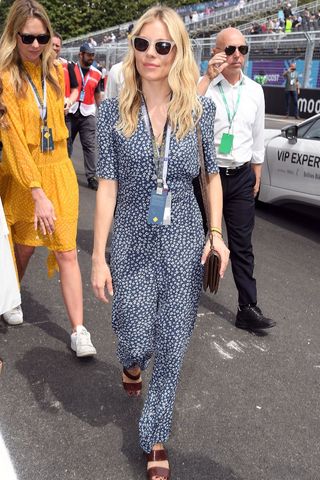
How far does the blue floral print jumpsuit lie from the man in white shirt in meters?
1.42

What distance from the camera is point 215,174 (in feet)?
8.39

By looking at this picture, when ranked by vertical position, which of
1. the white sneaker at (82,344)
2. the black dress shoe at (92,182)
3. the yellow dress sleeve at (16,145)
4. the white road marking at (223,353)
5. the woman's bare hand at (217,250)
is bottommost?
the black dress shoe at (92,182)

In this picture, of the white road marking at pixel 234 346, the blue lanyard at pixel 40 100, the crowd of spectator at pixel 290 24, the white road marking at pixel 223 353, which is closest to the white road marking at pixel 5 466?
the white road marking at pixel 223 353

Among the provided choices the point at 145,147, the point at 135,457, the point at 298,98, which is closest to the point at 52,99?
the point at 145,147

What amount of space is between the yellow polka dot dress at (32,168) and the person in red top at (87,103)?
434cm

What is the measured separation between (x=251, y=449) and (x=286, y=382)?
715mm

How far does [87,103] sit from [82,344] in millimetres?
5086

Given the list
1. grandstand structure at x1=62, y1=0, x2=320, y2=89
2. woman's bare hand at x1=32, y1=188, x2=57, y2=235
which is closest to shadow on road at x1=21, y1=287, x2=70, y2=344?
woman's bare hand at x1=32, y1=188, x2=57, y2=235

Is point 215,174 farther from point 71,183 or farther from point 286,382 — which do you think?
point 286,382

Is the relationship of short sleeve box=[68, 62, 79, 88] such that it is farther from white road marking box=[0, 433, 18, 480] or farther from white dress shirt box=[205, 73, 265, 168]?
white road marking box=[0, 433, 18, 480]

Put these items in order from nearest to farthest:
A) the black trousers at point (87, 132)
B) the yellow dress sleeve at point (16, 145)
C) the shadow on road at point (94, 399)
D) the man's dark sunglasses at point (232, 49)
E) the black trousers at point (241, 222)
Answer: the shadow on road at point (94, 399) < the yellow dress sleeve at point (16, 145) < the man's dark sunglasses at point (232, 49) < the black trousers at point (241, 222) < the black trousers at point (87, 132)

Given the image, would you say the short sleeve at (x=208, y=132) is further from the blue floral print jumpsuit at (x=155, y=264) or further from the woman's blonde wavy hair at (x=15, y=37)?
the woman's blonde wavy hair at (x=15, y=37)

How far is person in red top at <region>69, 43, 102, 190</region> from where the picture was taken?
7.67 m

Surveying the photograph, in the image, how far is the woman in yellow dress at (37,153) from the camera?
10.4 feet
